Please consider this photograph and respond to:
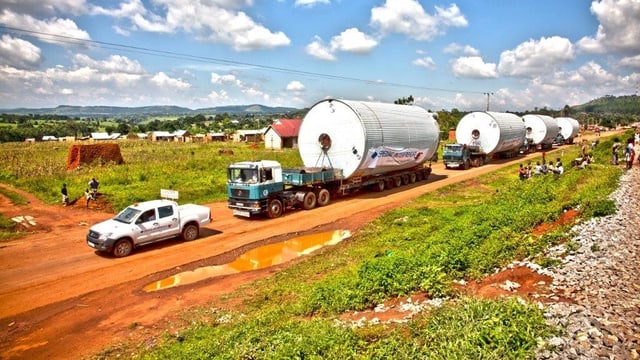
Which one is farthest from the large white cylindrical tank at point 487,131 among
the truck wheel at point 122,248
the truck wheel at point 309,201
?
the truck wheel at point 122,248

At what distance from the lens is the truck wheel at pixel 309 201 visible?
22328 mm

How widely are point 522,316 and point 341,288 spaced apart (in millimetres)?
4391

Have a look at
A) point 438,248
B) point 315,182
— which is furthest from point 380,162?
point 438,248

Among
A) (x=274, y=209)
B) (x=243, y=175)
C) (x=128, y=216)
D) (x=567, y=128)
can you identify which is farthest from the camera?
(x=567, y=128)

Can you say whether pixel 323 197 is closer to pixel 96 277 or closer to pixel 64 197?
pixel 96 277

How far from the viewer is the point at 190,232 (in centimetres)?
1714

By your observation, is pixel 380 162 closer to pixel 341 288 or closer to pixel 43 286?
pixel 341 288

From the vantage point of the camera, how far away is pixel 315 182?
2294 cm

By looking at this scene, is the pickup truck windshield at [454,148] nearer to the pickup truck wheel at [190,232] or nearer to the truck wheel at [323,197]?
the truck wheel at [323,197]

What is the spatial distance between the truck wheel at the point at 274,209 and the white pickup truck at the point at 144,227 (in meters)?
3.92

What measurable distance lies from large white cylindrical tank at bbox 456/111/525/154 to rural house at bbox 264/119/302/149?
31572mm

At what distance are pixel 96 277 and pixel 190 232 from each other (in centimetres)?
446

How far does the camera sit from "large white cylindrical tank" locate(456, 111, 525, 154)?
1581 inches

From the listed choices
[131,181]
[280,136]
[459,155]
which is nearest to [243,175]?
[131,181]
